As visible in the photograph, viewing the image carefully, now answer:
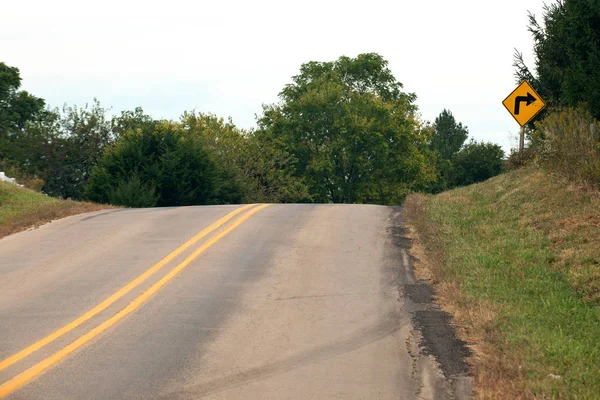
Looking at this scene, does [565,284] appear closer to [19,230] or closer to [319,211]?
[319,211]

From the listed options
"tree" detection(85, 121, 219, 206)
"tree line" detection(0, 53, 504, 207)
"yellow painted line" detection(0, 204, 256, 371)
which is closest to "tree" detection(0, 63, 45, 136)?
"tree line" detection(0, 53, 504, 207)

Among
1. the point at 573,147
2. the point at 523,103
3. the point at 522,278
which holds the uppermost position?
the point at 523,103

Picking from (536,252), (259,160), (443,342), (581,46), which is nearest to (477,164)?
(259,160)

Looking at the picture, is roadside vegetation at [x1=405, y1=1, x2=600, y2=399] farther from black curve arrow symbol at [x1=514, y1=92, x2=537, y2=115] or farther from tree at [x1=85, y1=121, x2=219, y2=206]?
tree at [x1=85, y1=121, x2=219, y2=206]

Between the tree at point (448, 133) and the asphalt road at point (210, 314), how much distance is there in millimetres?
112794

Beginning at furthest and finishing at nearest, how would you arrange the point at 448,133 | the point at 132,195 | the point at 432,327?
the point at 448,133 → the point at 132,195 → the point at 432,327

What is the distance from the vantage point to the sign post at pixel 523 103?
2698 cm

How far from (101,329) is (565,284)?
649cm

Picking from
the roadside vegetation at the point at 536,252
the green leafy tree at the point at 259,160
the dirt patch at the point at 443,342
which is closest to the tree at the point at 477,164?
the green leafy tree at the point at 259,160

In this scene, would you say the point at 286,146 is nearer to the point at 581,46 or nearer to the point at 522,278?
the point at 581,46

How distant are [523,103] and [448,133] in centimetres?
10755

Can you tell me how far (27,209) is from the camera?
22375 mm

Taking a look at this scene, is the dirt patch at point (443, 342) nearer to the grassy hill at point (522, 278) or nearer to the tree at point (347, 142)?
the grassy hill at point (522, 278)

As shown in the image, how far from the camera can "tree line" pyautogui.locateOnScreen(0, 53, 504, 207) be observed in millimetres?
41897
